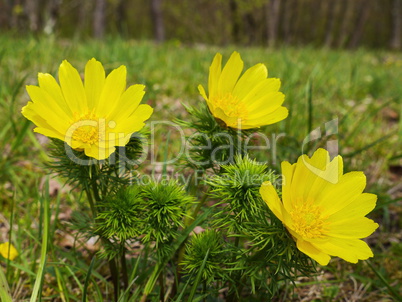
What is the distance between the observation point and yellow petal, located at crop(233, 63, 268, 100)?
4.60 feet

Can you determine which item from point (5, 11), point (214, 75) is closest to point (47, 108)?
point (214, 75)

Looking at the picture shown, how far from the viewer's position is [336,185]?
1167mm

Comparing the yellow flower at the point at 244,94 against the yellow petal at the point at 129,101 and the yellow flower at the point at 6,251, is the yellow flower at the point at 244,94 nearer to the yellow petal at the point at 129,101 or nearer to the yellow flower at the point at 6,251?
the yellow petal at the point at 129,101

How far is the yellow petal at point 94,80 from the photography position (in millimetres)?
1266

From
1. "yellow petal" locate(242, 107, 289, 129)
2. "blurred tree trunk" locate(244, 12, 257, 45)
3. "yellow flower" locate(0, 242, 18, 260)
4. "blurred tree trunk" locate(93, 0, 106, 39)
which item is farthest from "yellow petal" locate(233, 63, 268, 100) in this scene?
"blurred tree trunk" locate(244, 12, 257, 45)

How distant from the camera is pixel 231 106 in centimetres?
136

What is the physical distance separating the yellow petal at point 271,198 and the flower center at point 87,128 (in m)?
0.52

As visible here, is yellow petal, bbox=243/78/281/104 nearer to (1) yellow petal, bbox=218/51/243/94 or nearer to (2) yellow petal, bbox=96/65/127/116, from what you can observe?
(1) yellow petal, bbox=218/51/243/94

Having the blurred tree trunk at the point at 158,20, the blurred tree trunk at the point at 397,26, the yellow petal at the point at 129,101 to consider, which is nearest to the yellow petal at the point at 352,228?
the yellow petal at the point at 129,101

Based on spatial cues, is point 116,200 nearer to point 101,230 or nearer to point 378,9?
point 101,230

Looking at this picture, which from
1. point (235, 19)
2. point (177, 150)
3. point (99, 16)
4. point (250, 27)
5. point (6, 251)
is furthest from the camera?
point (250, 27)

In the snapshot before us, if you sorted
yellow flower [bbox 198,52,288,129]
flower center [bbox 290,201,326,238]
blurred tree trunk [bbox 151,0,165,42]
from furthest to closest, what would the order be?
blurred tree trunk [bbox 151,0,165,42]
yellow flower [bbox 198,52,288,129]
flower center [bbox 290,201,326,238]

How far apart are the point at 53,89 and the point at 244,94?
26.1 inches

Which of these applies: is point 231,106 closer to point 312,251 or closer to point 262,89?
point 262,89
